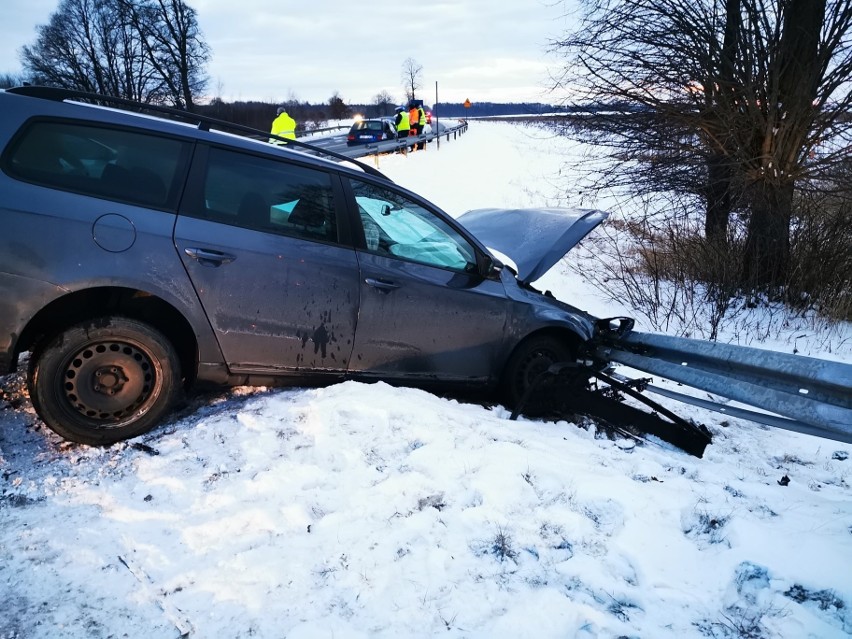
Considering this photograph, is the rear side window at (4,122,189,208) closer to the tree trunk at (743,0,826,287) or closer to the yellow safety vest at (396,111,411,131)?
the tree trunk at (743,0,826,287)

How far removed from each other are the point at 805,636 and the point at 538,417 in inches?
90.2

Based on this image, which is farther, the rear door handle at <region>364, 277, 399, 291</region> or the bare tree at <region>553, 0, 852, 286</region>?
the bare tree at <region>553, 0, 852, 286</region>

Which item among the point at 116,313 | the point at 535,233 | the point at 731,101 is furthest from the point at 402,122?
the point at 116,313

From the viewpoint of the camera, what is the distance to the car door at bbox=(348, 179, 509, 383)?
3.78 m

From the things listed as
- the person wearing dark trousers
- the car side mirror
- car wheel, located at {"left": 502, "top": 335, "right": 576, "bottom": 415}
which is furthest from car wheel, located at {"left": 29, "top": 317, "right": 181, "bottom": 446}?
the person wearing dark trousers

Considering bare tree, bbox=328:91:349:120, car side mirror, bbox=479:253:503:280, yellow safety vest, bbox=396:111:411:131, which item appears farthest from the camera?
bare tree, bbox=328:91:349:120

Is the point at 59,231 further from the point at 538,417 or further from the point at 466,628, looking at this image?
the point at 538,417

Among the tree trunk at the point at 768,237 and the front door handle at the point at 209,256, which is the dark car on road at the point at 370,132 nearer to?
the tree trunk at the point at 768,237

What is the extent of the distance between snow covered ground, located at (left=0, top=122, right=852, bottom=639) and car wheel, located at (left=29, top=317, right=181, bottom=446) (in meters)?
0.13

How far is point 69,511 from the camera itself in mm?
2592

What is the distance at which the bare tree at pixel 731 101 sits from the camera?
26.0 ft

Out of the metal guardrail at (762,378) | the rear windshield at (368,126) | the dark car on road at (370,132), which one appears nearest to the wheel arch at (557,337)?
the metal guardrail at (762,378)

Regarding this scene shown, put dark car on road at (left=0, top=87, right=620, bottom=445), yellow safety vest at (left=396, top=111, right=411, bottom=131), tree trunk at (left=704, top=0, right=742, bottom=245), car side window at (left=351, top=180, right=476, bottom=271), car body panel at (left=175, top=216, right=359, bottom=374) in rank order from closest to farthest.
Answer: dark car on road at (left=0, top=87, right=620, bottom=445) → car body panel at (left=175, top=216, right=359, bottom=374) → car side window at (left=351, top=180, right=476, bottom=271) → tree trunk at (left=704, top=0, right=742, bottom=245) → yellow safety vest at (left=396, top=111, right=411, bottom=131)

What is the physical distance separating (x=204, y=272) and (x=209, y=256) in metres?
0.10
